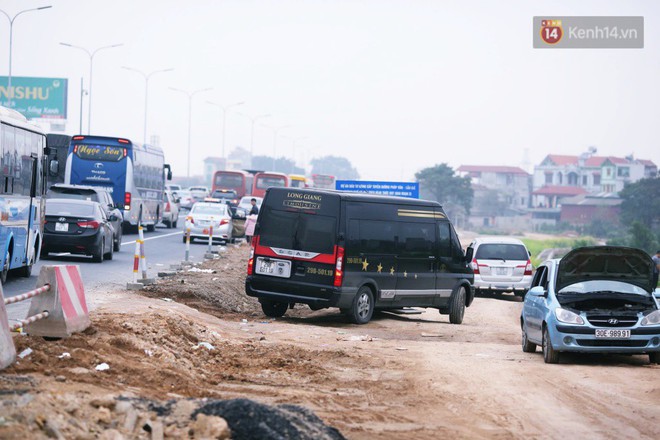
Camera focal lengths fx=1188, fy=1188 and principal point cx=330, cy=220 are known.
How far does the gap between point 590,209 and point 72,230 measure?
131181 mm

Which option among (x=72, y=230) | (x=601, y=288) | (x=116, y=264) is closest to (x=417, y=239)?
(x=601, y=288)

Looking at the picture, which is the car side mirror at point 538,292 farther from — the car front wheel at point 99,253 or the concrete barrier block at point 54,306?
the car front wheel at point 99,253

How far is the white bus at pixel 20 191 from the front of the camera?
67.2ft

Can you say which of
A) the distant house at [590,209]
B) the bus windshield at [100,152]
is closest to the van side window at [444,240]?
the bus windshield at [100,152]

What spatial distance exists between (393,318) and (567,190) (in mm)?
174038

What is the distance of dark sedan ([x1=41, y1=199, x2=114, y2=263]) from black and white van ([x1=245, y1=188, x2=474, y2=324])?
9.82 m

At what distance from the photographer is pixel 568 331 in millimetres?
15141

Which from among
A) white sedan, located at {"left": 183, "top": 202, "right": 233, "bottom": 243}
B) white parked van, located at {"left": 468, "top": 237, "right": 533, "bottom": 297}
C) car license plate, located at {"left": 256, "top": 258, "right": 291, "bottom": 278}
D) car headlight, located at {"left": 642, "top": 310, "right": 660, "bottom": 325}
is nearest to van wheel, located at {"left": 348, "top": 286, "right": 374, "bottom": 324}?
car license plate, located at {"left": 256, "top": 258, "right": 291, "bottom": 278}

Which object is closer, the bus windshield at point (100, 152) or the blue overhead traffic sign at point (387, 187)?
the blue overhead traffic sign at point (387, 187)

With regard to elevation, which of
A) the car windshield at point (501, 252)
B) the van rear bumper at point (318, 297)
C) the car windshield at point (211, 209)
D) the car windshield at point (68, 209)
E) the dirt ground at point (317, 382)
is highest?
the car windshield at point (211, 209)

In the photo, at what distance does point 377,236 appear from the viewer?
20.0m

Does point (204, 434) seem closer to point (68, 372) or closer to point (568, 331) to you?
point (68, 372)

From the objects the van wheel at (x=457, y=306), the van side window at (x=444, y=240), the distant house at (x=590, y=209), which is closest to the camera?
the van side window at (x=444, y=240)

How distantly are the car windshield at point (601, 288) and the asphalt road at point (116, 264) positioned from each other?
7344 mm
